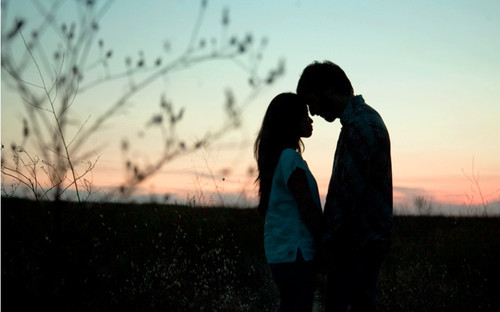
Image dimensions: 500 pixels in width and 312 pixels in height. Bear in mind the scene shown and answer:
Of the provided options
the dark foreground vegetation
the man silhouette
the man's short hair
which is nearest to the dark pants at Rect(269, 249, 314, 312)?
the man silhouette

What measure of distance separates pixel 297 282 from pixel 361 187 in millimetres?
637

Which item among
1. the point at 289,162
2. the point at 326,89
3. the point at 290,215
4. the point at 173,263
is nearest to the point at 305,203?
the point at 290,215

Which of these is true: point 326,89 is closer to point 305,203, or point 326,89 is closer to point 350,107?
point 350,107

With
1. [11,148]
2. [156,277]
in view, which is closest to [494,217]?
[156,277]

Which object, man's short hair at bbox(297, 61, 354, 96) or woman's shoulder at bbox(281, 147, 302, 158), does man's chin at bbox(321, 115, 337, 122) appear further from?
woman's shoulder at bbox(281, 147, 302, 158)

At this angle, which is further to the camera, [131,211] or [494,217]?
[494,217]

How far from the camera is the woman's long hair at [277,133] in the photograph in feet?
10.9

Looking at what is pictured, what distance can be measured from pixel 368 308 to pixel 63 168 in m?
2.21

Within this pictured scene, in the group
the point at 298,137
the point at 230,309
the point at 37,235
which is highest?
the point at 298,137

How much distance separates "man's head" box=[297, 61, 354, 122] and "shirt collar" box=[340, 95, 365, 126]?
84 mm

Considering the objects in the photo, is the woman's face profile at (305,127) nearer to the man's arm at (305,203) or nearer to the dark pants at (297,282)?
the man's arm at (305,203)

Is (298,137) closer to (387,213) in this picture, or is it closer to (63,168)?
(387,213)

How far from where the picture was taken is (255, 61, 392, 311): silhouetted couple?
303cm

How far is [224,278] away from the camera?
7594mm
